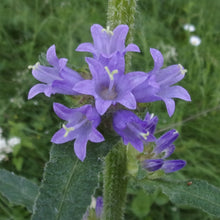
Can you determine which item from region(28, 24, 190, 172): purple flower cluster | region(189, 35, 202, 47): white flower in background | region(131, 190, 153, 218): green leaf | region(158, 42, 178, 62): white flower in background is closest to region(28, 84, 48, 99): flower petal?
region(28, 24, 190, 172): purple flower cluster

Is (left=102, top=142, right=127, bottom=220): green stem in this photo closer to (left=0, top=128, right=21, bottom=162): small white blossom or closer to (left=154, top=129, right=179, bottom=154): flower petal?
(left=154, top=129, right=179, bottom=154): flower petal

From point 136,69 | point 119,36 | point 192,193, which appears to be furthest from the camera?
point 136,69

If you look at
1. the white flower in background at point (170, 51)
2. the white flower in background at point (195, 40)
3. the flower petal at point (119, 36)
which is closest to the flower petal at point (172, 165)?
the flower petal at point (119, 36)

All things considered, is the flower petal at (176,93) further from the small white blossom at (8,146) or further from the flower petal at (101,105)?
the small white blossom at (8,146)

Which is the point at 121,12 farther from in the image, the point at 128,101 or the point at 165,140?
the point at 165,140

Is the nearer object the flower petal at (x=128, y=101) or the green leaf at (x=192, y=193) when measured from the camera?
the flower petal at (x=128, y=101)

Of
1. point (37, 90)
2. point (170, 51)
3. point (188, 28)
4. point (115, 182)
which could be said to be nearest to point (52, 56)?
point (37, 90)

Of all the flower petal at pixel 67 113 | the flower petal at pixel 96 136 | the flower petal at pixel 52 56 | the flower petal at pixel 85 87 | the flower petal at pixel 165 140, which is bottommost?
the flower petal at pixel 165 140
